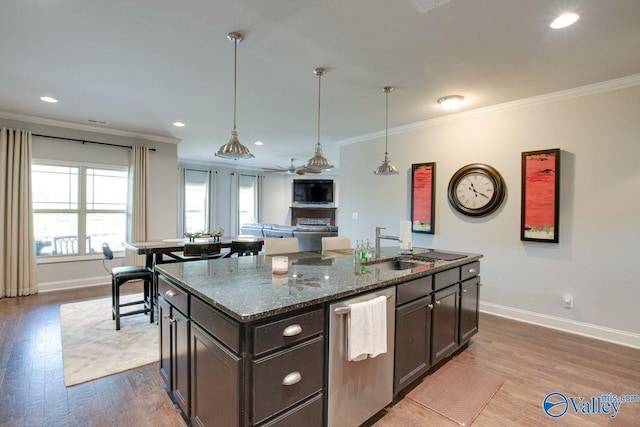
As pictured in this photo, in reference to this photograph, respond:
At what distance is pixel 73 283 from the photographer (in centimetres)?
496

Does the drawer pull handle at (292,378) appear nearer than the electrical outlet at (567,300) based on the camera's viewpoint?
Yes

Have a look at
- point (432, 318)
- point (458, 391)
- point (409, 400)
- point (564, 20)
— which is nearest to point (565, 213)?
point (564, 20)

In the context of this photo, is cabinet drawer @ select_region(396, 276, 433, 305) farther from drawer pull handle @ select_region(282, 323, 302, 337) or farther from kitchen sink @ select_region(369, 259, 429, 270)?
drawer pull handle @ select_region(282, 323, 302, 337)

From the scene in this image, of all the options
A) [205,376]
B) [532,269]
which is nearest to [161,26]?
[205,376]

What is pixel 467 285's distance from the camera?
2.78m

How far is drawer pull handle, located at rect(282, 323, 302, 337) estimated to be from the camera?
1370 mm

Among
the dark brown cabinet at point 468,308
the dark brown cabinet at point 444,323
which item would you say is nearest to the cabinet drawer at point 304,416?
the dark brown cabinet at point 444,323

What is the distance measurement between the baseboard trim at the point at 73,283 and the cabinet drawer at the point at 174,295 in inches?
161

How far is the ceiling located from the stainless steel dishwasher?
191 cm

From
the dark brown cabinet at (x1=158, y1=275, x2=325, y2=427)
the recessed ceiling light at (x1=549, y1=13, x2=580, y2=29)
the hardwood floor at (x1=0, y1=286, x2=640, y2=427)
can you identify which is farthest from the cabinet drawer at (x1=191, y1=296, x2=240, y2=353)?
the recessed ceiling light at (x1=549, y1=13, x2=580, y2=29)

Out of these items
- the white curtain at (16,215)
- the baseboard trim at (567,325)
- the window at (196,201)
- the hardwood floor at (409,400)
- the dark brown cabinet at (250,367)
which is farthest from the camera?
the window at (196,201)

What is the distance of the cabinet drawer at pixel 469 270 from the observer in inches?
107

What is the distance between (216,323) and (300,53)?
223 centimetres

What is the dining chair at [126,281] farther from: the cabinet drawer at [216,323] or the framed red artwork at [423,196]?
the framed red artwork at [423,196]
